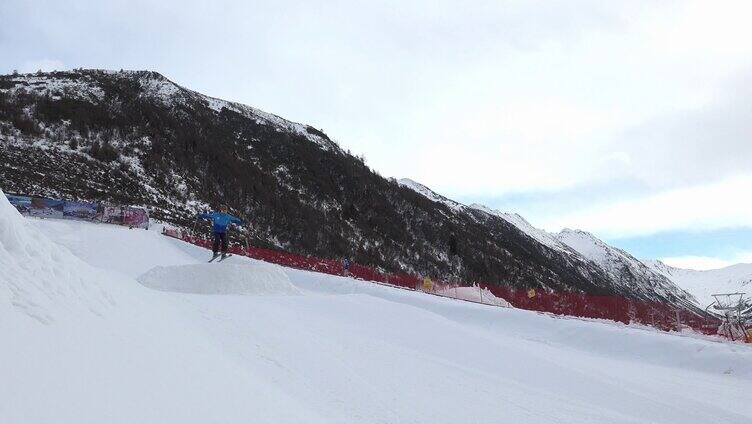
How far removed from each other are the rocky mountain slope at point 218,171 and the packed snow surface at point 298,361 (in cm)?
3300

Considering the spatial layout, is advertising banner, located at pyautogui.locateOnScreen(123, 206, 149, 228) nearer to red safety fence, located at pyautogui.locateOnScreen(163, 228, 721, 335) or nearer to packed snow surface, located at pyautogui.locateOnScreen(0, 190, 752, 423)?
red safety fence, located at pyautogui.locateOnScreen(163, 228, 721, 335)

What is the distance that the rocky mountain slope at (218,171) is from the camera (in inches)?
1743

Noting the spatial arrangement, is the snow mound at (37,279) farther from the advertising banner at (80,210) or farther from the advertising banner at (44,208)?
the advertising banner at (80,210)

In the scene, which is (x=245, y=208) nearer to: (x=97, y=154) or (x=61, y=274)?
(x=97, y=154)

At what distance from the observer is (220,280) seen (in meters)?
13.6

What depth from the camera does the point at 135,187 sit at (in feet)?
150

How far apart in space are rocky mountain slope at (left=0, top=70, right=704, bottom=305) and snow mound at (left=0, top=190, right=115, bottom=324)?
3462 centimetres

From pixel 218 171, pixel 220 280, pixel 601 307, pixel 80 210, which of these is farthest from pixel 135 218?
pixel 218 171

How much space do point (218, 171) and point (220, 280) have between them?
51684 mm

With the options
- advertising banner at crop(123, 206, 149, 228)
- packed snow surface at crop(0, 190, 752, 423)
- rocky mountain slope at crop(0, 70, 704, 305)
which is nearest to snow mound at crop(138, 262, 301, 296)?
packed snow surface at crop(0, 190, 752, 423)

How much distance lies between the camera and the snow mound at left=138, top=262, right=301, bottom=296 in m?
13.5

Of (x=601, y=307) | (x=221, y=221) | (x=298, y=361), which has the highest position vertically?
(x=221, y=221)

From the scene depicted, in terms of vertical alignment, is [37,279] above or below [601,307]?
below

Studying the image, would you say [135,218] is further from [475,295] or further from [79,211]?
[475,295]
